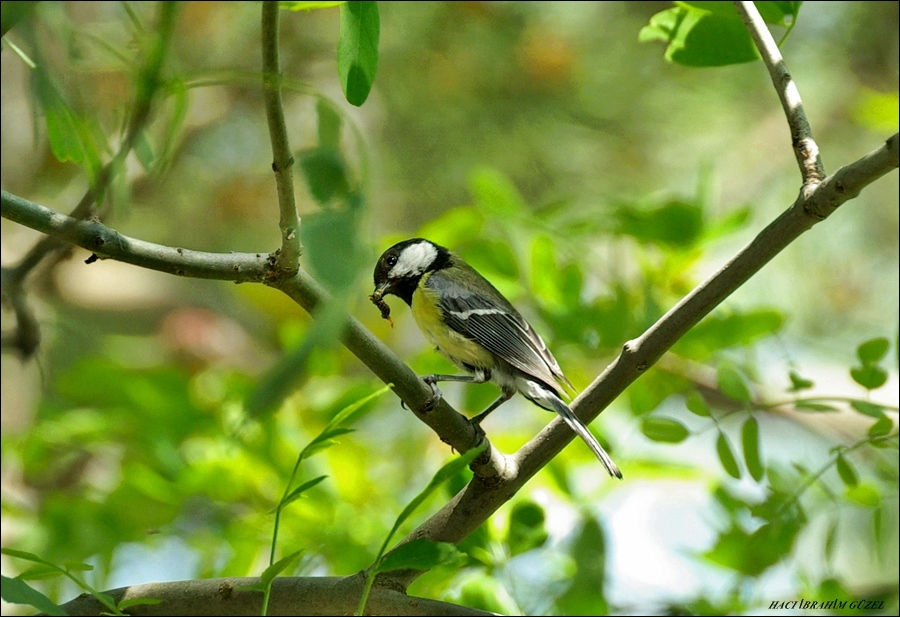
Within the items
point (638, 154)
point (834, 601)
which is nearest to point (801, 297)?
point (638, 154)

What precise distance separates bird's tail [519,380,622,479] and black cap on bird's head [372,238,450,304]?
0.51 metres

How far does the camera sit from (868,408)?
46.3 inches

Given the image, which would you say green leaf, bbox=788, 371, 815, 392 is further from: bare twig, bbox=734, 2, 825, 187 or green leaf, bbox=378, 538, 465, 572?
green leaf, bbox=378, 538, 465, 572

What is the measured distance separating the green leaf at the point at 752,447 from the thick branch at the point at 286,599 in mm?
493

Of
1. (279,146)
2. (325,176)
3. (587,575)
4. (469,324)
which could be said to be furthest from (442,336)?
(325,176)

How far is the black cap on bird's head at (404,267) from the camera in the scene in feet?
7.17

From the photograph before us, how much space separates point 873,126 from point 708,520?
36.6 inches

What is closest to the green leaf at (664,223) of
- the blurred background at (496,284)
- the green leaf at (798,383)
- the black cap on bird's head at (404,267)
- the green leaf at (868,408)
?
the blurred background at (496,284)

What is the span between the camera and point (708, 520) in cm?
161

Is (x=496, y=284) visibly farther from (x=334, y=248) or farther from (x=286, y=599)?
(x=334, y=248)

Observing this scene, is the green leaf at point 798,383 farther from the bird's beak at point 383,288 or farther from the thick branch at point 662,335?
the bird's beak at point 383,288

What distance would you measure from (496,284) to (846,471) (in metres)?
0.72

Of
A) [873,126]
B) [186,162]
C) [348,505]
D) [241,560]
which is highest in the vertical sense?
[186,162]

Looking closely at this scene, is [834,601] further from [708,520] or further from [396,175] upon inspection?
[396,175]
